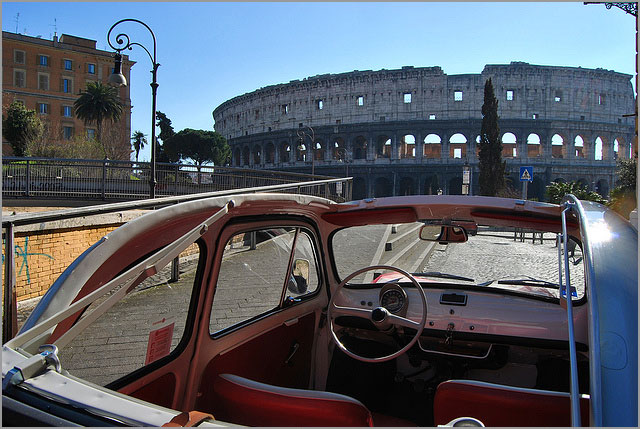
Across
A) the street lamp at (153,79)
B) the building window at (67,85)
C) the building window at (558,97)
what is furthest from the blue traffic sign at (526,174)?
the building window at (67,85)

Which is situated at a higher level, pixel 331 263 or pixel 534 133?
pixel 534 133

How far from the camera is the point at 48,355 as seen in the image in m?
1.22

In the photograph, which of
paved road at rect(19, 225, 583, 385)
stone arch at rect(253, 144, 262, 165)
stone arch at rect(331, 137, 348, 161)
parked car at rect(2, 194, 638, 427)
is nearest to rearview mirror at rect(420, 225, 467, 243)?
parked car at rect(2, 194, 638, 427)

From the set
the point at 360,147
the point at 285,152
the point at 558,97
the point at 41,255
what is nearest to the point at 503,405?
the point at 41,255

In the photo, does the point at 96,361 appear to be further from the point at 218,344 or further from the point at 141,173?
the point at 141,173

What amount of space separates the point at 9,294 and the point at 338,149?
60.5 metres

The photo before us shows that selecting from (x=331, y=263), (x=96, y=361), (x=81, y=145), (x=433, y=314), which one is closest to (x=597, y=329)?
(x=433, y=314)

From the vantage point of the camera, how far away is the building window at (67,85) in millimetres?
65256

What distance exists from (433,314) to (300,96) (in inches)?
2679

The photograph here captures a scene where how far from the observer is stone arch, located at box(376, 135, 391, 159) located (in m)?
60.3

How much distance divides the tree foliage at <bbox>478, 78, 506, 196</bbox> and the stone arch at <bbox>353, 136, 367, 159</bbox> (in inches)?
796

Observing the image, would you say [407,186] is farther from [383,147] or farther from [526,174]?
[526,174]

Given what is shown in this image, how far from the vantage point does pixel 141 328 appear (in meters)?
2.17

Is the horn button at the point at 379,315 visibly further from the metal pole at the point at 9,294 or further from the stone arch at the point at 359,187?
the stone arch at the point at 359,187
